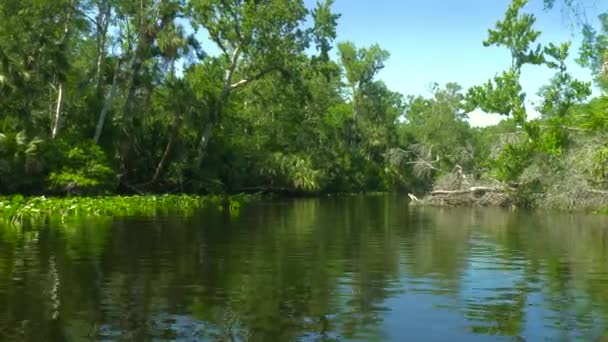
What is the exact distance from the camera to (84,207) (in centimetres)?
3291

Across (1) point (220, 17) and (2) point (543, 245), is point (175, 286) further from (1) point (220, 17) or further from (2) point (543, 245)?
(1) point (220, 17)

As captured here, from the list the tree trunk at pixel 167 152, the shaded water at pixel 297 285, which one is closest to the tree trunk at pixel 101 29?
the tree trunk at pixel 167 152

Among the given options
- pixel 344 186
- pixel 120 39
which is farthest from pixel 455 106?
pixel 120 39

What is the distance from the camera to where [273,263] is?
16.7 m

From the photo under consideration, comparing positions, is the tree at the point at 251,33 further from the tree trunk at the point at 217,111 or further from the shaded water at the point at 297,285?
the shaded water at the point at 297,285

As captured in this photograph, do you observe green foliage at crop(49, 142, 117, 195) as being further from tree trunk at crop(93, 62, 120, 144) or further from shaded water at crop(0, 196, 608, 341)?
shaded water at crop(0, 196, 608, 341)

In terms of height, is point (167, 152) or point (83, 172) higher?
point (167, 152)

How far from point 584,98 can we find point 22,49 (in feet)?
A: 103

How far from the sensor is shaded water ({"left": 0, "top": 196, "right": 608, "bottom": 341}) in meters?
9.80

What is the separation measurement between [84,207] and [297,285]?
70.6 feet

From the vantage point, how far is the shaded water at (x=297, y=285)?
9797 millimetres

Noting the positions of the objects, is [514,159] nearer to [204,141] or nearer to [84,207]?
[204,141]

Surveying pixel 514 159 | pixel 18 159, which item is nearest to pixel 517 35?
pixel 514 159

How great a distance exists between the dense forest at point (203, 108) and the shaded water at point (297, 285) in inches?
417
